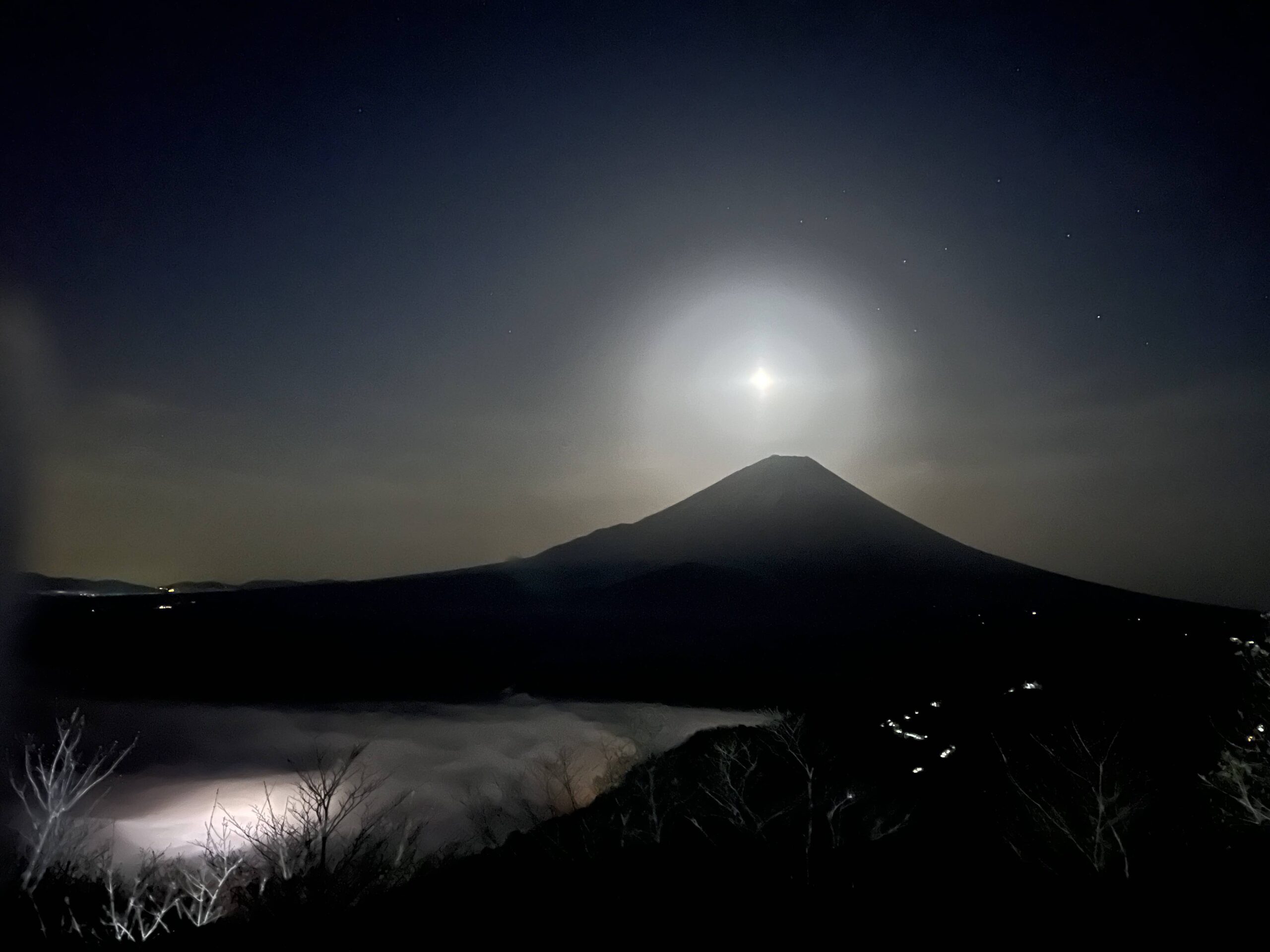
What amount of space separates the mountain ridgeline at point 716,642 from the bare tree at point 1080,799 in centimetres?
3070

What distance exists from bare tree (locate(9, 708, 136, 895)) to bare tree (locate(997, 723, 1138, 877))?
3446cm

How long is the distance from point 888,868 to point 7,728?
385ft

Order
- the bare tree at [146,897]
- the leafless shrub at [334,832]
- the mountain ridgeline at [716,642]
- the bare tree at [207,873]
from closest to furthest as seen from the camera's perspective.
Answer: the leafless shrub at [334,832] < the bare tree at [146,897] < the bare tree at [207,873] < the mountain ridgeline at [716,642]

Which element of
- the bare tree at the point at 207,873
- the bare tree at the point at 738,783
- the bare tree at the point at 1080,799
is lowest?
the bare tree at the point at 207,873

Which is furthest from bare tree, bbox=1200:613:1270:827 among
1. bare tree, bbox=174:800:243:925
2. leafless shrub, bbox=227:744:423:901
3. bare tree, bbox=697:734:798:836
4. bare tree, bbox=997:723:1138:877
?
bare tree, bbox=174:800:243:925

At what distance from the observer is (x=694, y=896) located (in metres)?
23.6

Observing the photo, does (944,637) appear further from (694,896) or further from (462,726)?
(694,896)

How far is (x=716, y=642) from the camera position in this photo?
15138cm

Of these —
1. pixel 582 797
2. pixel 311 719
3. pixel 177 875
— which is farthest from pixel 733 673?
pixel 177 875

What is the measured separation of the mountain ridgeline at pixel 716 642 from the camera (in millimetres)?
105500

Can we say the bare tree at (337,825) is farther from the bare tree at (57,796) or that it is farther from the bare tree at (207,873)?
the bare tree at (57,796)

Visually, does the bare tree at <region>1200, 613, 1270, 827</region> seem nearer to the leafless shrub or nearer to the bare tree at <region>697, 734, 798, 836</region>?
the bare tree at <region>697, 734, 798, 836</region>

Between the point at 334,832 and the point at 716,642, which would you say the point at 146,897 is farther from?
the point at 716,642

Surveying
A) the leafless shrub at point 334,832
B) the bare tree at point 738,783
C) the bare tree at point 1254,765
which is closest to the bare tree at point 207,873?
the leafless shrub at point 334,832
